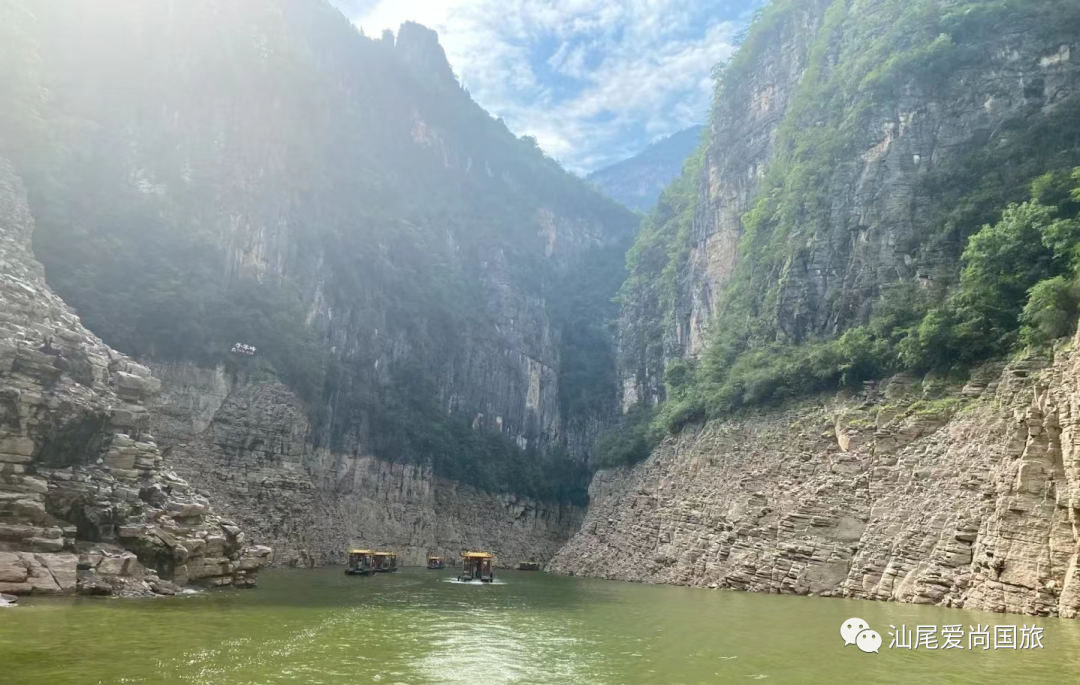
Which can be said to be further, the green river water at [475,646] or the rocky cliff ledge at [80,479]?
the rocky cliff ledge at [80,479]

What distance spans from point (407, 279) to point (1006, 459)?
70171 millimetres

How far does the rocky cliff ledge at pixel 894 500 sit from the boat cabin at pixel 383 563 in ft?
54.6

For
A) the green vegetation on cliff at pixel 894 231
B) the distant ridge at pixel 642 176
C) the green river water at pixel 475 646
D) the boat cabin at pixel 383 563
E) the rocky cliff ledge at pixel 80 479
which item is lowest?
the boat cabin at pixel 383 563

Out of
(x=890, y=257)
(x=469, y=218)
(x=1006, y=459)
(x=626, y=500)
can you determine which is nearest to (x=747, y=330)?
(x=890, y=257)

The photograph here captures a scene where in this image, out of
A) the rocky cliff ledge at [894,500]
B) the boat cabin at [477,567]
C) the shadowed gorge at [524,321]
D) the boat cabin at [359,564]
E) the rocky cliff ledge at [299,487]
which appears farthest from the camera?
the rocky cliff ledge at [299,487]

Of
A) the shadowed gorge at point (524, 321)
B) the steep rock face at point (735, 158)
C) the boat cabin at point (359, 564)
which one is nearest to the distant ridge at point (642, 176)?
the shadowed gorge at point (524, 321)

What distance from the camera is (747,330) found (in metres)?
52.8

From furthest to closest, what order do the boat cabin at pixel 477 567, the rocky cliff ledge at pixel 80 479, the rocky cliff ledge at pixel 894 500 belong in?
1. the boat cabin at pixel 477 567
2. the rocky cliff ledge at pixel 894 500
3. the rocky cliff ledge at pixel 80 479

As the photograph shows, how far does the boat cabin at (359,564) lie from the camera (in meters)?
46.9

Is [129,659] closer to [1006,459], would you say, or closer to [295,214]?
[1006,459]

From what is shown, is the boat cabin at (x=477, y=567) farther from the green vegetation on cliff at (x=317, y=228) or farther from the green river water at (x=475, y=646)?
the green vegetation on cliff at (x=317, y=228)

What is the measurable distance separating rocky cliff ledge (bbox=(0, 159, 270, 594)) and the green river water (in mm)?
2013

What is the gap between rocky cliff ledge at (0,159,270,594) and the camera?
21672 mm

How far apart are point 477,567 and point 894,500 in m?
26.7
